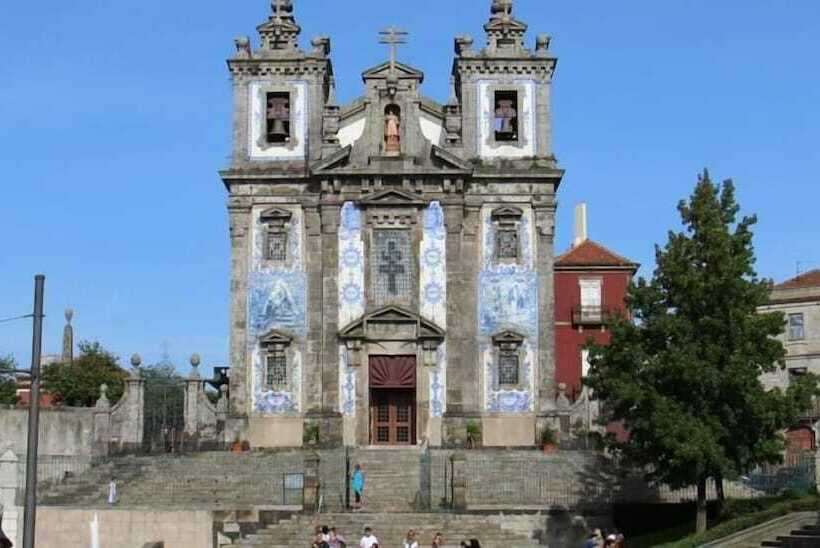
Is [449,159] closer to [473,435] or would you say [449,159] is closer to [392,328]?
[392,328]

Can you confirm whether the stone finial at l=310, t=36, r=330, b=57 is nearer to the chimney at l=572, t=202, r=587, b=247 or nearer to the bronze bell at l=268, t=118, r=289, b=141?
the bronze bell at l=268, t=118, r=289, b=141

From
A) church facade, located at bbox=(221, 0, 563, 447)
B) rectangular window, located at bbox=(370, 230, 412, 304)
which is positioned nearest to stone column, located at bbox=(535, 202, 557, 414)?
church facade, located at bbox=(221, 0, 563, 447)

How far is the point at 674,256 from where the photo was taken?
113 feet

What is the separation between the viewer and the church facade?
4731 centimetres

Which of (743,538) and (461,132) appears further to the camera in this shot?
(461,132)

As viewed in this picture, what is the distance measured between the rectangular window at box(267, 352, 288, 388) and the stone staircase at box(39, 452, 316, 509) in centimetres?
332

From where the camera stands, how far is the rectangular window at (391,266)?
47812 millimetres

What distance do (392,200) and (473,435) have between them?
8247 mm

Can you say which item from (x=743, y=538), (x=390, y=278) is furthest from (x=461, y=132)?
(x=743, y=538)

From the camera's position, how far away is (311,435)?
46.6 m

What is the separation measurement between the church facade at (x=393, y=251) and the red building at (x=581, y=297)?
1568 centimetres

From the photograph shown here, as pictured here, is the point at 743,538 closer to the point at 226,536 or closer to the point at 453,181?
the point at 226,536

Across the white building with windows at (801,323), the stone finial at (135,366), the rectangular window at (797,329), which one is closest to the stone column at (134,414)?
the stone finial at (135,366)

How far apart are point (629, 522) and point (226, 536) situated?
33.1ft
